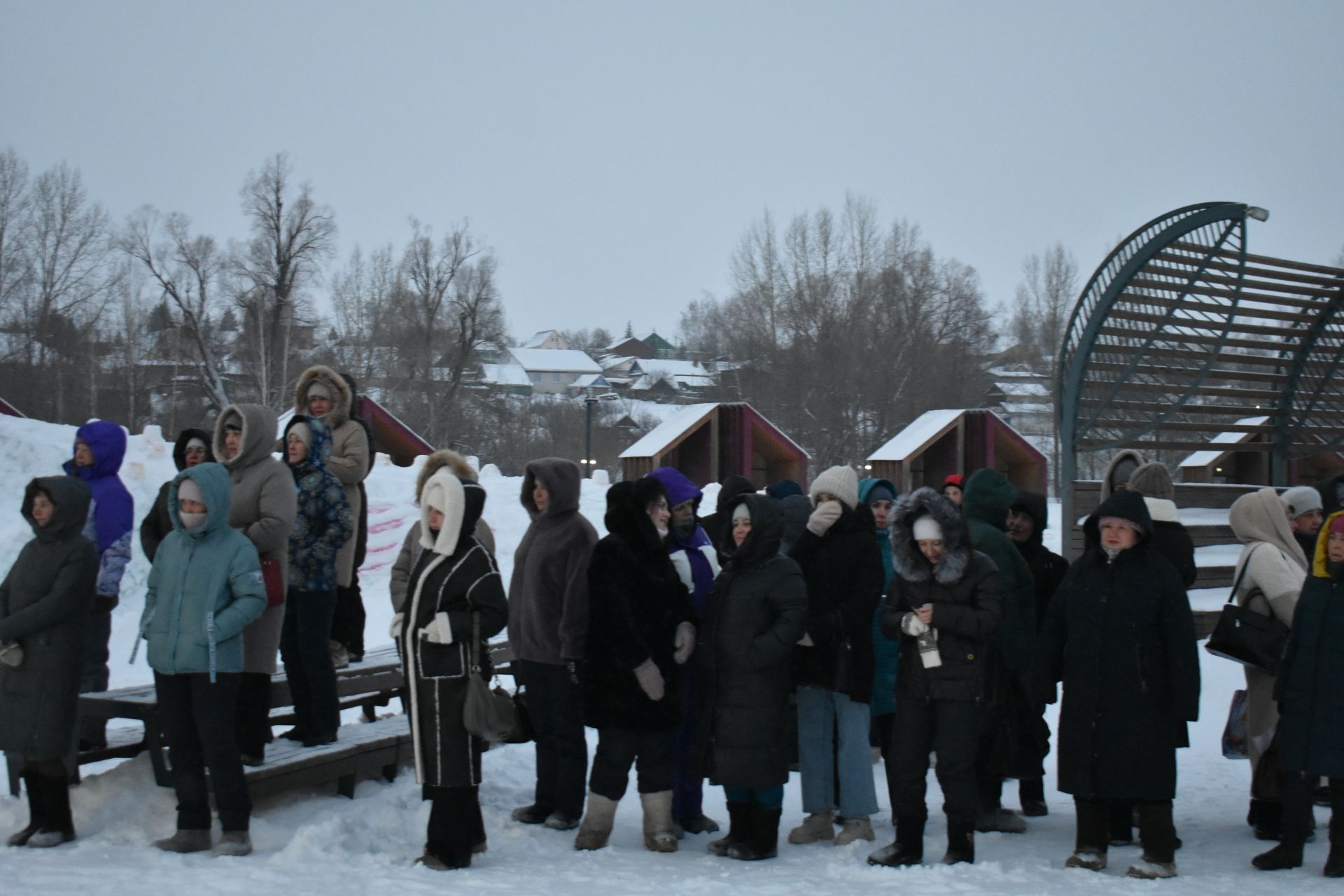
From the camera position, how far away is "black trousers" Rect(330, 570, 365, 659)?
299 inches

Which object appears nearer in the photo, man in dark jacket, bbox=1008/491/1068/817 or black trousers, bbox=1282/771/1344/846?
black trousers, bbox=1282/771/1344/846

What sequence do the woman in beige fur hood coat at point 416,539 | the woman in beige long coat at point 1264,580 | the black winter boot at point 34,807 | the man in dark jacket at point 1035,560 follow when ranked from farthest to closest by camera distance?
the woman in beige fur hood coat at point 416,539 < the man in dark jacket at point 1035,560 < the woman in beige long coat at point 1264,580 < the black winter boot at point 34,807

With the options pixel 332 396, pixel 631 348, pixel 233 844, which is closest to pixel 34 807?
pixel 233 844

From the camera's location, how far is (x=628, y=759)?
582 centimetres

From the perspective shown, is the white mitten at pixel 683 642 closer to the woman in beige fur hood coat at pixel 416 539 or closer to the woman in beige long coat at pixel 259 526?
the woman in beige fur hood coat at pixel 416 539

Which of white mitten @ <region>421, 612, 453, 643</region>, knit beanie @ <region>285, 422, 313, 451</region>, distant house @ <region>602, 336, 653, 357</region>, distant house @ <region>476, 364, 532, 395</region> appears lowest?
white mitten @ <region>421, 612, 453, 643</region>

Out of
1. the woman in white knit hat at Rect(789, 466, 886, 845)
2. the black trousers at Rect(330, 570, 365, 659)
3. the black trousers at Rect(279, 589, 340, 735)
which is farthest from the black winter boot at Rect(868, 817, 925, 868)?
the black trousers at Rect(330, 570, 365, 659)

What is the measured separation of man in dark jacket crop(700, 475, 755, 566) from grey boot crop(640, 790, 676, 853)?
3.92 feet

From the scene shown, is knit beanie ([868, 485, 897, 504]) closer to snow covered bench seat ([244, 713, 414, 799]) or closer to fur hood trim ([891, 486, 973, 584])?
fur hood trim ([891, 486, 973, 584])

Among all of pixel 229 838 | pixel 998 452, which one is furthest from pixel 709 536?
pixel 998 452

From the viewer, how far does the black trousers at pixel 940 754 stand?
5461 millimetres

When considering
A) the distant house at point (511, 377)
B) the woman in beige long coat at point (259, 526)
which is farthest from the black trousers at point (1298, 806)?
the distant house at point (511, 377)

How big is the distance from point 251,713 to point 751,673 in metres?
2.46

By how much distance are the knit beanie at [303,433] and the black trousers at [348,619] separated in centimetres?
125
